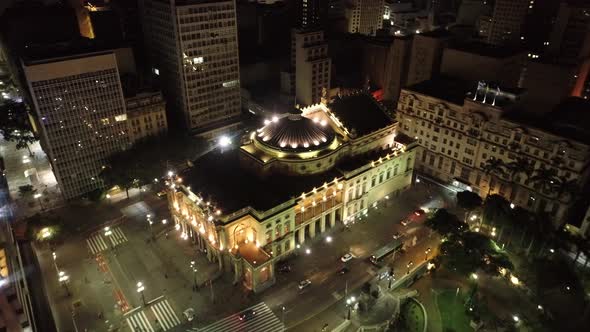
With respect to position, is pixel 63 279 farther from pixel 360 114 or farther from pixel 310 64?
pixel 310 64

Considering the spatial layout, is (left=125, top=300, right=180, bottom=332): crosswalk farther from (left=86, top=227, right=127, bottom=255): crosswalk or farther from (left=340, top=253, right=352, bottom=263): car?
(left=340, top=253, right=352, bottom=263): car

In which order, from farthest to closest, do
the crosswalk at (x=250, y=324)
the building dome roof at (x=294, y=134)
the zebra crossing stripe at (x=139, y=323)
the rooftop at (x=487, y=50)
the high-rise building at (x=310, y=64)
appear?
the high-rise building at (x=310, y=64)
the rooftop at (x=487, y=50)
the building dome roof at (x=294, y=134)
the zebra crossing stripe at (x=139, y=323)
the crosswalk at (x=250, y=324)

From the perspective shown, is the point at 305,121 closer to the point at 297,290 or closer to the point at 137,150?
the point at 297,290

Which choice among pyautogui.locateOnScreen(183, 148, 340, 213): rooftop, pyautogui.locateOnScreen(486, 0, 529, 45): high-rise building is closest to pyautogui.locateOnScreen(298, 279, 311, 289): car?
pyautogui.locateOnScreen(183, 148, 340, 213): rooftop

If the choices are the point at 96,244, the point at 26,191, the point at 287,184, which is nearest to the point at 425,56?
the point at 287,184

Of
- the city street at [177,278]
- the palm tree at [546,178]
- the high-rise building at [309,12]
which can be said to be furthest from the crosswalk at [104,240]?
the high-rise building at [309,12]

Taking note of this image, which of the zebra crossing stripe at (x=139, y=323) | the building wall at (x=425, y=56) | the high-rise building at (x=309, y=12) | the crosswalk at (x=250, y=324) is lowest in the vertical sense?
the zebra crossing stripe at (x=139, y=323)

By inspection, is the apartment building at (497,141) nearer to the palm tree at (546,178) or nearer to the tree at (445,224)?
the palm tree at (546,178)
